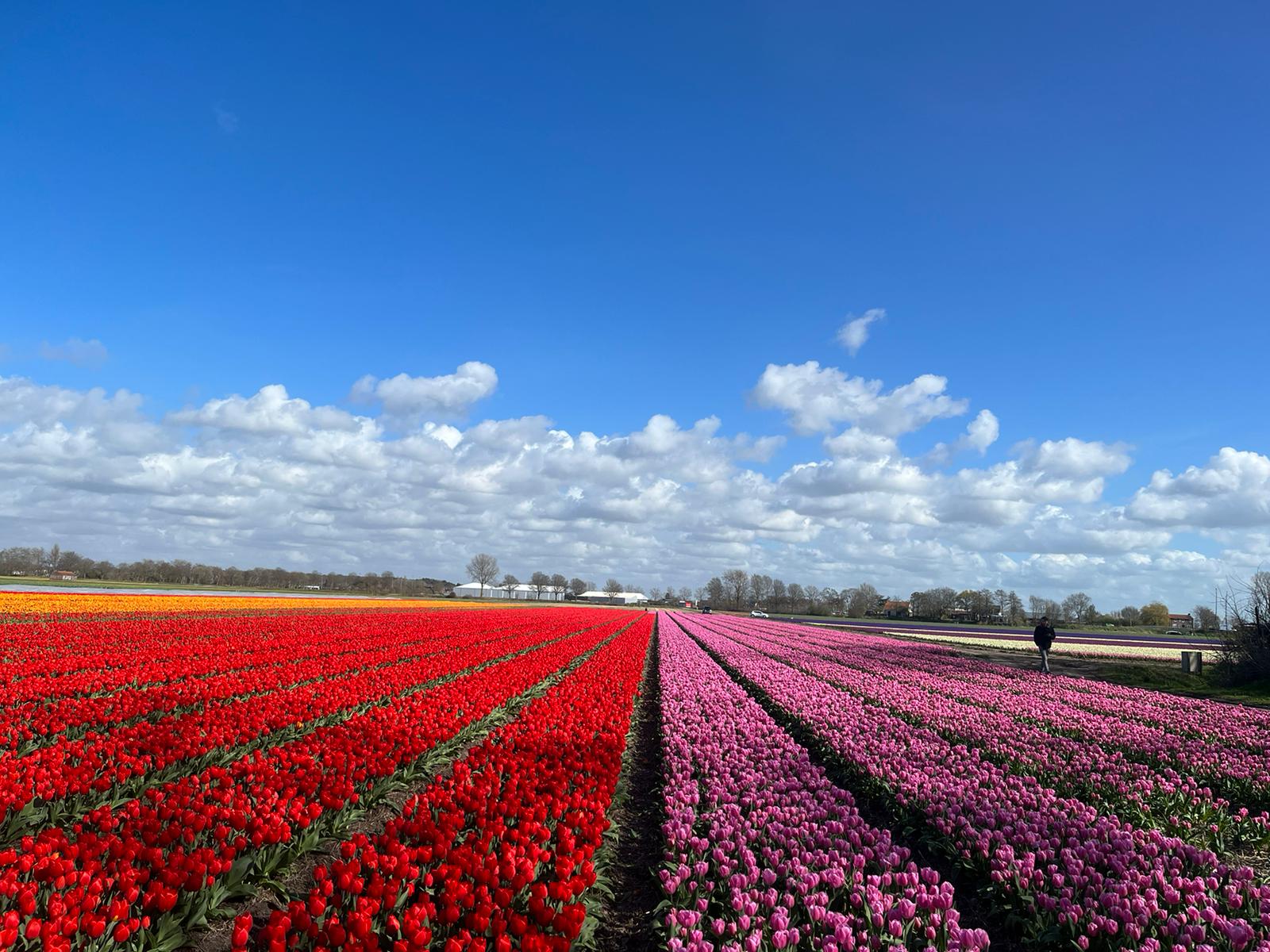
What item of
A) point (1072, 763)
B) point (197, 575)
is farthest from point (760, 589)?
point (1072, 763)

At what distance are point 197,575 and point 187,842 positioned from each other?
15578 centimetres

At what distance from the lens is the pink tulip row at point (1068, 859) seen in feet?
14.5

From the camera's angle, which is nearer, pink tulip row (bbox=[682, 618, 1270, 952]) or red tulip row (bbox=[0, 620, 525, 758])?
pink tulip row (bbox=[682, 618, 1270, 952])

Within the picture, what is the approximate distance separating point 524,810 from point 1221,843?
725cm

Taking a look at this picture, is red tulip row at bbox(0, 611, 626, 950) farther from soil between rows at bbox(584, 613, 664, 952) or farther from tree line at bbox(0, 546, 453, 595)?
tree line at bbox(0, 546, 453, 595)

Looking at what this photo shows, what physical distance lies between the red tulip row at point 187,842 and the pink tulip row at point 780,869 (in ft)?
10.4

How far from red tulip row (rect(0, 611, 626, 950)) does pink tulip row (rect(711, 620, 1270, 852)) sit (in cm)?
830

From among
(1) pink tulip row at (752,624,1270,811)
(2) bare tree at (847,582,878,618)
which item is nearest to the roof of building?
(2) bare tree at (847,582,878,618)

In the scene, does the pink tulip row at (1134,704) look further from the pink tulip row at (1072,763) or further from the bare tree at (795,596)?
the bare tree at (795,596)

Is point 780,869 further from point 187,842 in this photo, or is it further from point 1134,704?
point 1134,704

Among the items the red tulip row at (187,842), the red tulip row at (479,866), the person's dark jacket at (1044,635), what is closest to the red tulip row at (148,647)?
the red tulip row at (187,842)

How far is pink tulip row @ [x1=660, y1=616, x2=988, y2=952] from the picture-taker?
4172mm

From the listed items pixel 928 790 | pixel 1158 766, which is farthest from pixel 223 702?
pixel 1158 766

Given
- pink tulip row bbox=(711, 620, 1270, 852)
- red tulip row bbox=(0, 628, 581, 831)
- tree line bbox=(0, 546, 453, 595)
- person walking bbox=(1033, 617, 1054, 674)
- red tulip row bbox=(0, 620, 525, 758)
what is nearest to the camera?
red tulip row bbox=(0, 628, 581, 831)
